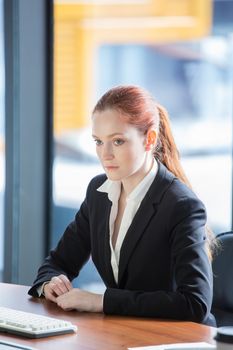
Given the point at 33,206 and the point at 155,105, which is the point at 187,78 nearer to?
the point at 33,206

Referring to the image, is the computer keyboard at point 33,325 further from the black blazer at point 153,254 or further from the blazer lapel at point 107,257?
the blazer lapel at point 107,257

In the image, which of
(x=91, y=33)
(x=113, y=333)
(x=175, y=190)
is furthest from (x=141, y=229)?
(x=91, y=33)

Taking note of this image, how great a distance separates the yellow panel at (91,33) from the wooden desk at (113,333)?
7.78ft

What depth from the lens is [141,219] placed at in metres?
2.83

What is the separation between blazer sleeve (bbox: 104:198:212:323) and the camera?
8.46 ft

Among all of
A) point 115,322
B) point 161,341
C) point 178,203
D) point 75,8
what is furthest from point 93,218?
point 75,8

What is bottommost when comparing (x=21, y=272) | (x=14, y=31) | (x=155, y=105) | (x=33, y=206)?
(x=21, y=272)

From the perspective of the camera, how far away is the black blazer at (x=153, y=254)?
2592mm

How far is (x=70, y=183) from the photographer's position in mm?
5023

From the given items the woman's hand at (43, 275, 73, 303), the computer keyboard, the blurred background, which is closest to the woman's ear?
the woman's hand at (43, 275, 73, 303)

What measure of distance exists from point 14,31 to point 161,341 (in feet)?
9.27

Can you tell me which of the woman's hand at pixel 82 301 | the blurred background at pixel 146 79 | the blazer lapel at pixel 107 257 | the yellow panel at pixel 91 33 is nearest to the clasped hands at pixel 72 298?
the woman's hand at pixel 82 301

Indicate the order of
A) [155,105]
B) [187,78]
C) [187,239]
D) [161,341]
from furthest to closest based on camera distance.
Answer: [187,78], [155,105], [187,239], [161,341]

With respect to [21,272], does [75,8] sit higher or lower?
higher
